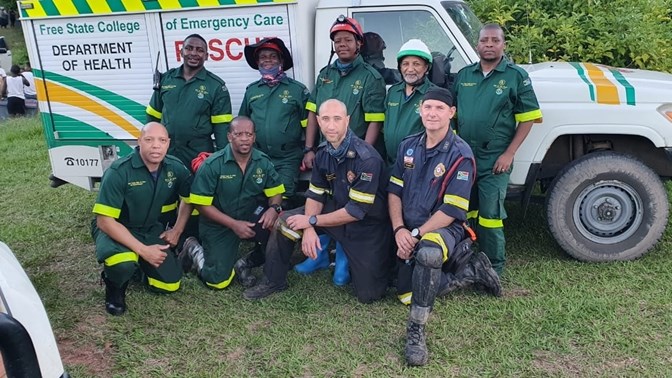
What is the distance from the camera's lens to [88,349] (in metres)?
3.46

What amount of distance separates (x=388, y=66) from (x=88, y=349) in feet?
9.12

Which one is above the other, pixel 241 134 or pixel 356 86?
pixel 356 86

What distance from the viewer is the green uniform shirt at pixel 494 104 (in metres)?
3.96

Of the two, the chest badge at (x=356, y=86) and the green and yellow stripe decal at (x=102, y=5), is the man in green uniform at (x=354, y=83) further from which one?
the green and yellow stripe decal at (x=102, y=5)

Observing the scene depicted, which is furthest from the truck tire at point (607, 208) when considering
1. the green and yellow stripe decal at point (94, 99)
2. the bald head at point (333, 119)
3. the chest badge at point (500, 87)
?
the green and yellow stripe decal at point (94, 99)

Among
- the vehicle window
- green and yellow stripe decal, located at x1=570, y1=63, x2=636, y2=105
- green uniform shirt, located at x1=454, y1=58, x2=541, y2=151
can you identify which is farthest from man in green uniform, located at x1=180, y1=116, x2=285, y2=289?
green and yellow stripe decal, located at x1=570, y1=63, x2=636, y2=105

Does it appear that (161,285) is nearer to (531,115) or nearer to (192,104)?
(192,104)

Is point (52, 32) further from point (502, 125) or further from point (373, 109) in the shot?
point (502, 125)

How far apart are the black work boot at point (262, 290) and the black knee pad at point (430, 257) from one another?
1.19 meters

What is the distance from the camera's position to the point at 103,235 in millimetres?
3912

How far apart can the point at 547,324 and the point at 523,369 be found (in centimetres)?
52

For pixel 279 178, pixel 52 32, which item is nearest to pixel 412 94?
pixel 279 178

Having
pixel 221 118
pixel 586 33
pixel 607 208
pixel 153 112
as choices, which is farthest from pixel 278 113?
pixel 586 33

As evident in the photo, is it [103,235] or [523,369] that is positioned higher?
[103,235]
